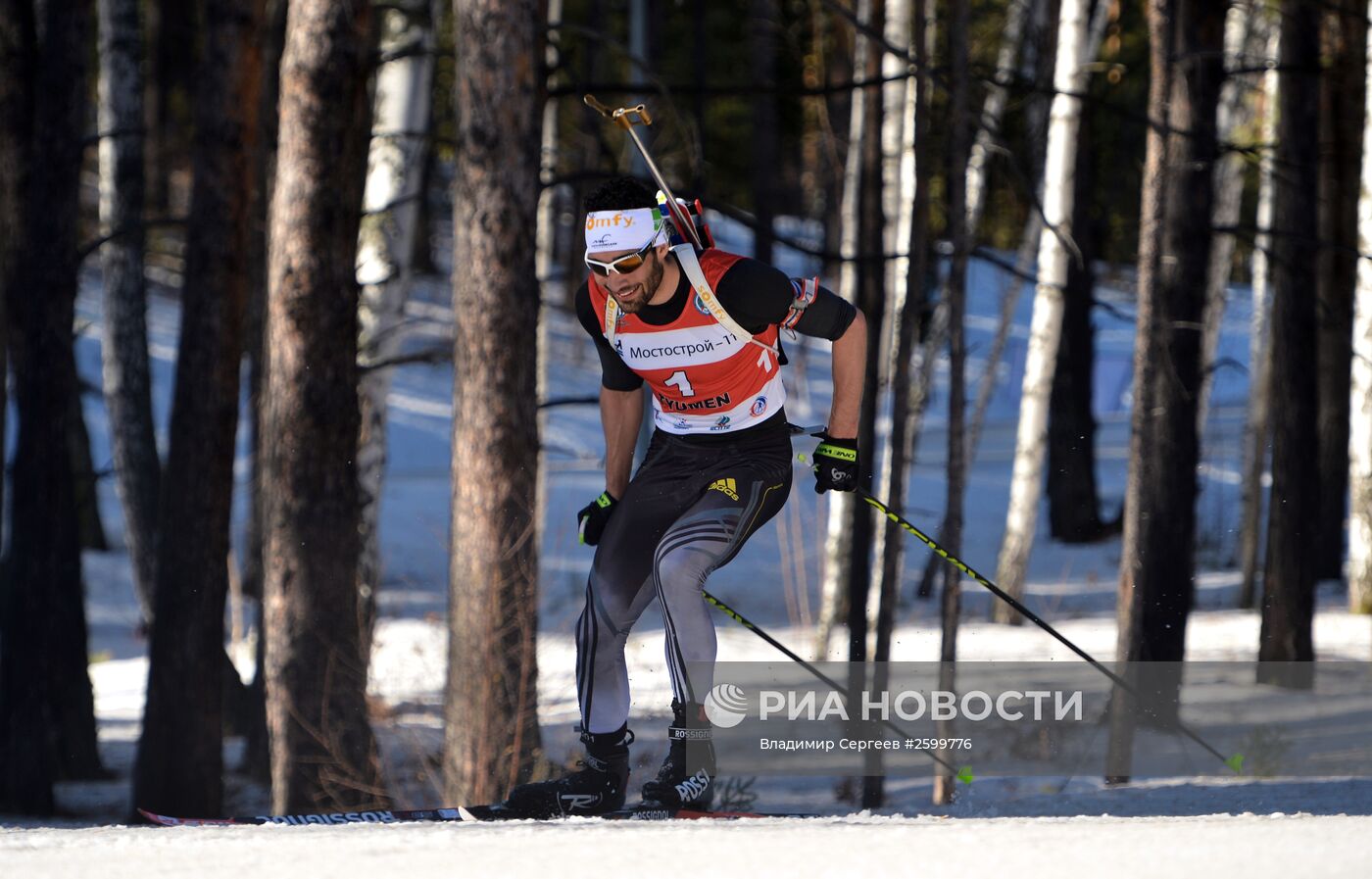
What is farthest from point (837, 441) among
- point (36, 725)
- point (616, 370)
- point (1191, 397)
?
point (36, 725)

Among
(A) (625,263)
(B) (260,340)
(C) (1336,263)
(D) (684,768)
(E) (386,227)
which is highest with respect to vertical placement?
(C) (1336,263)

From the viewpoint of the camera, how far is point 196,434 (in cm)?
933

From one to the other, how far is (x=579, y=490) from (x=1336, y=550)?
8.52 m

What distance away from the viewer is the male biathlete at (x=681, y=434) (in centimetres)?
532

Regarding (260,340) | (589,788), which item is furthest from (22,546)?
(589,788)

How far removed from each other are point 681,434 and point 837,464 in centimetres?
62

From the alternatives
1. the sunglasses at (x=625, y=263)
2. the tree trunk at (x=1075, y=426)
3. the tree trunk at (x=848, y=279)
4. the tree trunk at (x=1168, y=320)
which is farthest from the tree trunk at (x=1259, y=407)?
the sunglasses at (x=625, y=263)

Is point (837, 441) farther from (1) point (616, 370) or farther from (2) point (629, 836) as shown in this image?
(2) point (629, 836)

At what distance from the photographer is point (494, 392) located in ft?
24.3

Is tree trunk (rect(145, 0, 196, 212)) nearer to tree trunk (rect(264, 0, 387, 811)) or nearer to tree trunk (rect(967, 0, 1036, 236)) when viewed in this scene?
tree trunk (rect(967, 0, 1036, 236))

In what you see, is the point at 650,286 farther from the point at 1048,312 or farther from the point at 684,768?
the point at 1048,312

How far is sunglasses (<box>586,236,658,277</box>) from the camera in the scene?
17.1 feet

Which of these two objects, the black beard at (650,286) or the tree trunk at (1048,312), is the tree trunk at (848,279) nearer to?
the tree trunk at (1048,312)

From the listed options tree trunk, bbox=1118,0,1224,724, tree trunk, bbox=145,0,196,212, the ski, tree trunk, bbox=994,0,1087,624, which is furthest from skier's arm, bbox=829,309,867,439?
tree trunk, bbox=145,0,196,212
